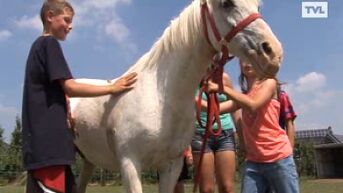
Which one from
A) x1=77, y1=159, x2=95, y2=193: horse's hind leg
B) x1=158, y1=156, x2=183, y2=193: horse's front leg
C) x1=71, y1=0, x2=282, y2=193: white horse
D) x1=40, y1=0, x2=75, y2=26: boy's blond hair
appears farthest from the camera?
x1=77, y1=159, x2=95, y2=193: horse's hind leg

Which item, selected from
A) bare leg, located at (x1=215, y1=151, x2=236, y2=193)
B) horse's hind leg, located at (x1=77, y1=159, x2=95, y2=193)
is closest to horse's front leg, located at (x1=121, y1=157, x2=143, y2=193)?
horse's hind leg, located at (x1=77, y1=159, x2=95, y2=193)

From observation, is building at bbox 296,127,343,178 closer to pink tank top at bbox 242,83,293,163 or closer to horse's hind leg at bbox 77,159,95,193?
horse's hind leg at bbox 77,159,95,193

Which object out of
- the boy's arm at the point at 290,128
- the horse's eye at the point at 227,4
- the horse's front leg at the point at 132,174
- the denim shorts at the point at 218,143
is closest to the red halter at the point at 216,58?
the horse's eye at the point at 227,4

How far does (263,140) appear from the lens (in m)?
3.68

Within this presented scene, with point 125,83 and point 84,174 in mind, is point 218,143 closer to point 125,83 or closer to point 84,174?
point 84,174

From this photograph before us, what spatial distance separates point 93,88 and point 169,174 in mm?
824

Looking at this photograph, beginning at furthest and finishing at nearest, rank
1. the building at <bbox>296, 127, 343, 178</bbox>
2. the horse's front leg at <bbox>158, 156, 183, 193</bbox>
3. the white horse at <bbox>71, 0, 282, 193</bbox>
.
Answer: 1. the building at <bbox>296, 127, 343, 178</bbox>
2. the horse's front leg at <bbox>158, 156, 183, 193</bbox>
3. the white horse at <bbox>71, 0, 282, 193</bbox>

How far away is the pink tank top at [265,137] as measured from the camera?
3631 millimetres

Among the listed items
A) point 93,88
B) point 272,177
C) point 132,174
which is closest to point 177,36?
point 93,88

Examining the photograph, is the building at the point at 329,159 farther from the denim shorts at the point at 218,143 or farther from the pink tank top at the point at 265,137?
the pink tank top at the point at 265,137

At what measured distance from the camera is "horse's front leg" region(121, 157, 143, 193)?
3104 millimetres

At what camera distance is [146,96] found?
3.20 metres

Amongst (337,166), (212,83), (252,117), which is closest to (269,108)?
(252,117)

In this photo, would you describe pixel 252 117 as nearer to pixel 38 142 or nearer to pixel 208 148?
pixel 208 148
